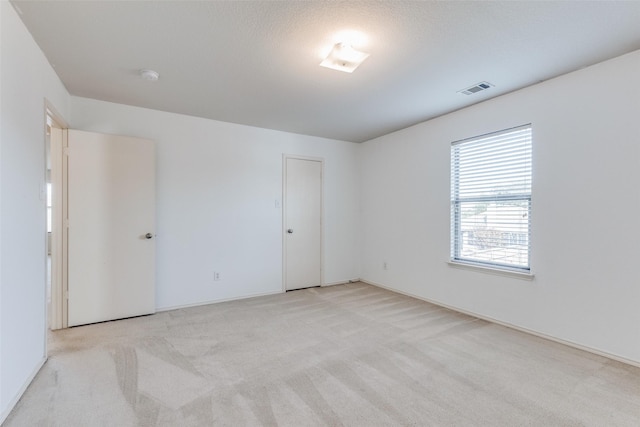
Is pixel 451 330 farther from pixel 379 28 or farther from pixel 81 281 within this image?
pixel 81 281

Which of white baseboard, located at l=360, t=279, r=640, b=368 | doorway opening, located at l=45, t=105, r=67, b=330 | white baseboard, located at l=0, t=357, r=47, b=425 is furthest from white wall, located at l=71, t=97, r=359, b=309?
white baseboard, located at l=360, t=279, r=640, b=368

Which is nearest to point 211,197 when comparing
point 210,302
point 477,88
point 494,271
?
point 210,302

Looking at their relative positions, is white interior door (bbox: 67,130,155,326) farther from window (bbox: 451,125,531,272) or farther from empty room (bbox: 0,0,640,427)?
window (bbox: 451,125,531,272)

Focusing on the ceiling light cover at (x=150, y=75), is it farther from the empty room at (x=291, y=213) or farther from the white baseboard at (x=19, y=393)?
the white baseboard at (x=19, y=393)

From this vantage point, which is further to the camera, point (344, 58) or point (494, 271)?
point (494, 271)

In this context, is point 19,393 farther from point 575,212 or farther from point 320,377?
point 575,212

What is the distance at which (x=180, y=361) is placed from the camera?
249 centimetres

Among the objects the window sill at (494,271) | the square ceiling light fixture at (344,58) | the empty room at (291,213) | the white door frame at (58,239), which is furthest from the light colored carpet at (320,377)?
the square ceiling light fixture at (344,58)

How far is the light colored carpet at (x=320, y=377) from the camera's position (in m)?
1.84

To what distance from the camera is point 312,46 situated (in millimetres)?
2318

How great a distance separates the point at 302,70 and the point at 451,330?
2953 mm

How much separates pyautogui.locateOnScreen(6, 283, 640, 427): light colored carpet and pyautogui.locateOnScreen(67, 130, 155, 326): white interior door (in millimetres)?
283

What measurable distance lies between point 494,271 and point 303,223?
2747 mm

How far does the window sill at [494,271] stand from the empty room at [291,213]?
0.14ft
